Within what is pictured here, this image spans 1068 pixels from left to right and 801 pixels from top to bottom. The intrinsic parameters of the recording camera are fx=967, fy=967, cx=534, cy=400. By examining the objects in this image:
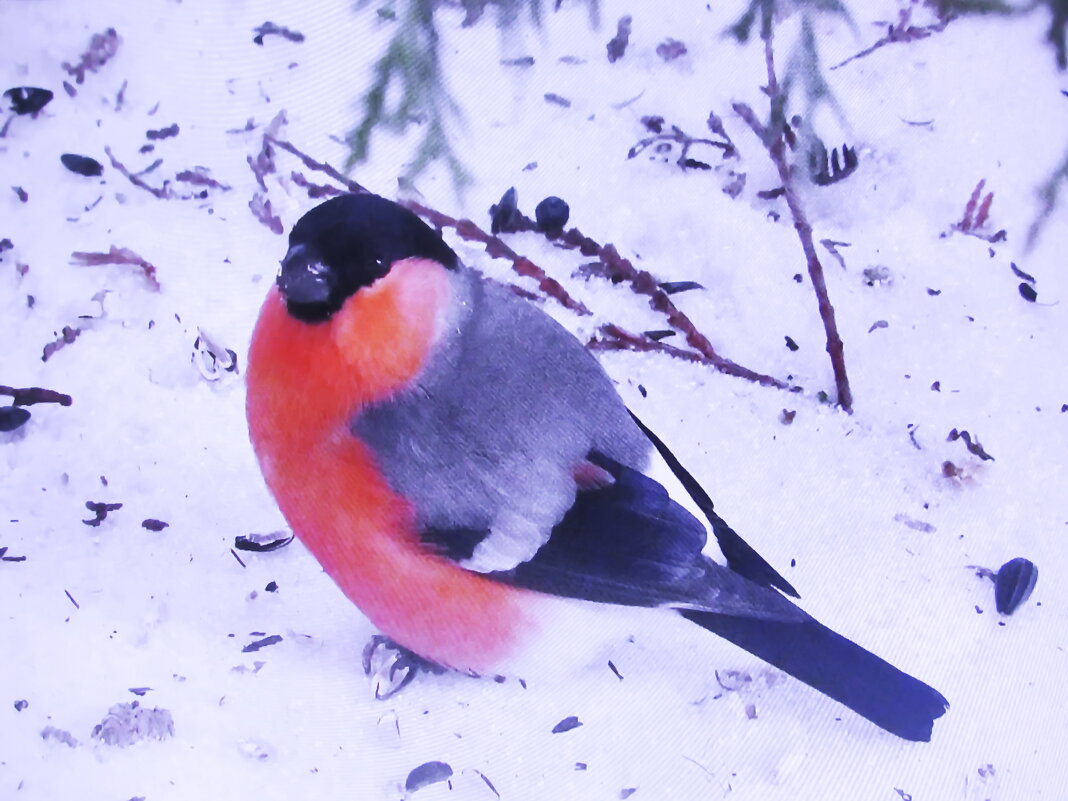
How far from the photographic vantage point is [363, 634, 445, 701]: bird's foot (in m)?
1.04

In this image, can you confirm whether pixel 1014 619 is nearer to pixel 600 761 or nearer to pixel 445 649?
pixel 600 761

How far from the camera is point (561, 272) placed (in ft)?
4.38

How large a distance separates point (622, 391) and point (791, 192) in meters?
0.34

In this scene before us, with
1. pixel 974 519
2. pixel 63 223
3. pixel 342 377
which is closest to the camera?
pixel 342 377

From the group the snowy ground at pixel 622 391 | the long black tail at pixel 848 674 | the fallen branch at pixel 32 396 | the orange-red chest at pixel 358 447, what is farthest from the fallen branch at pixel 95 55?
the long black tail at pixel 848 674

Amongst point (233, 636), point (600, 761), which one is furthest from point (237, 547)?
point (600, 761)

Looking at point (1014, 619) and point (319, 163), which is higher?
point (319, 163)

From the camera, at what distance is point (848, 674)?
99cm

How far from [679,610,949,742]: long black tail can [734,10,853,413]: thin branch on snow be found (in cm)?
36

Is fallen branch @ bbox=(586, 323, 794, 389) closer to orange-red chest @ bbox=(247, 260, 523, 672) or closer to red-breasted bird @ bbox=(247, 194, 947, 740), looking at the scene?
red-breasted bird @ bbox=(247, 194, 947, 740)

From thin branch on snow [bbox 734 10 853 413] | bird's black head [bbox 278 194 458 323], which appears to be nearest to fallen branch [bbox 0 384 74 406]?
bird's black head [bbox 278 194 458 323]

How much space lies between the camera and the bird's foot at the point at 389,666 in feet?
3.41

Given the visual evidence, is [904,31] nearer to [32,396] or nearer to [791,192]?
[791,192]

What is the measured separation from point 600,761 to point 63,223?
3.23 feet
